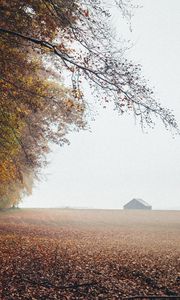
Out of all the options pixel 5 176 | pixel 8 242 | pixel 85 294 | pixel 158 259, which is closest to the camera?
pixel 85 294

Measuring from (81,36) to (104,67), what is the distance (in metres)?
1.61

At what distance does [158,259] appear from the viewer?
1634 centimetres

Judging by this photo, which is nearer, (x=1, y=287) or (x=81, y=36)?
(x=1, y=287)

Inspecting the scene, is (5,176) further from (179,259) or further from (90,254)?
(179,259)

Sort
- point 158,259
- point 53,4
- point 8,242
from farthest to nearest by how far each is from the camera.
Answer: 1. point 8,242
2. point 158,259
3. point 53,4

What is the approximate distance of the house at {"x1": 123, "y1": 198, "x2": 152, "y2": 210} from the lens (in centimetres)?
11804

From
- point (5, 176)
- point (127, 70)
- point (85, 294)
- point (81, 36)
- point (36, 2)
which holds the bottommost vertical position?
point (85, 294)

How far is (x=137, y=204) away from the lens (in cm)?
12038

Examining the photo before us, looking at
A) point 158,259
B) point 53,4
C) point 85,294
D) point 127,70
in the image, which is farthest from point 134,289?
point 53,4

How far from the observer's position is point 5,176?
2248 cm

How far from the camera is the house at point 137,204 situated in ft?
387

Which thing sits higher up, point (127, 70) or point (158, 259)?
point (127, 70)

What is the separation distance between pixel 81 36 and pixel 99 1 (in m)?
1.47

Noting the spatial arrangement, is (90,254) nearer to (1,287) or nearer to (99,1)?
(1,287)
